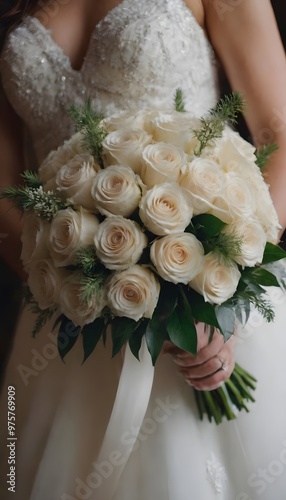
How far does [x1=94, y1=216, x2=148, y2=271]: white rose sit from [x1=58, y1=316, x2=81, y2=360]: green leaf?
163 mm

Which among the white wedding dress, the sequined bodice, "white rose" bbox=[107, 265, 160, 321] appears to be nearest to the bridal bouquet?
"white rose" bbox=[107, 265, 160, 321]

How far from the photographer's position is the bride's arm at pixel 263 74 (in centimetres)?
98

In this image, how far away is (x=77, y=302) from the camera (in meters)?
0.66

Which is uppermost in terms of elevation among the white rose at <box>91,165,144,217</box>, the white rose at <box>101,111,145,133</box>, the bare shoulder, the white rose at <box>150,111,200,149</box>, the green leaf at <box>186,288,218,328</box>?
the bare shoulder

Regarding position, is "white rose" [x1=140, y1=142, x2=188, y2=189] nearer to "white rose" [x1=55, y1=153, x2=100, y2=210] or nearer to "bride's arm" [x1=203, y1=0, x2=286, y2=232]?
"white rose" [x1=55, y1=153, x2=100, y2=210]

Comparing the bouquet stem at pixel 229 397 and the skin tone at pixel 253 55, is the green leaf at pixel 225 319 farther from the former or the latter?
the skin tone at pixel 253 55

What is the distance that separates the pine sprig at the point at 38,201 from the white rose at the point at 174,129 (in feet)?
0.57

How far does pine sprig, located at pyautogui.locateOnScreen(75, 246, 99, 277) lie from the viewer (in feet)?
2.06

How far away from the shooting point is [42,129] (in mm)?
1109

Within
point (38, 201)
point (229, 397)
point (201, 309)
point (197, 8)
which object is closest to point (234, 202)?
point (201, 309)

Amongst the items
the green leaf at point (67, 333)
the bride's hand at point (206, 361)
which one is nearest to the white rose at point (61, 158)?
the green leaf at point (67, 333)

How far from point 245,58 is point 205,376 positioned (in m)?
0.65

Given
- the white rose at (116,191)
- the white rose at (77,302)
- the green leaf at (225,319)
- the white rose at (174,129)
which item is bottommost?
the green leaf at (225,319)

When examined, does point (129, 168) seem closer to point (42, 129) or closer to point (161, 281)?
point (161, 281)
